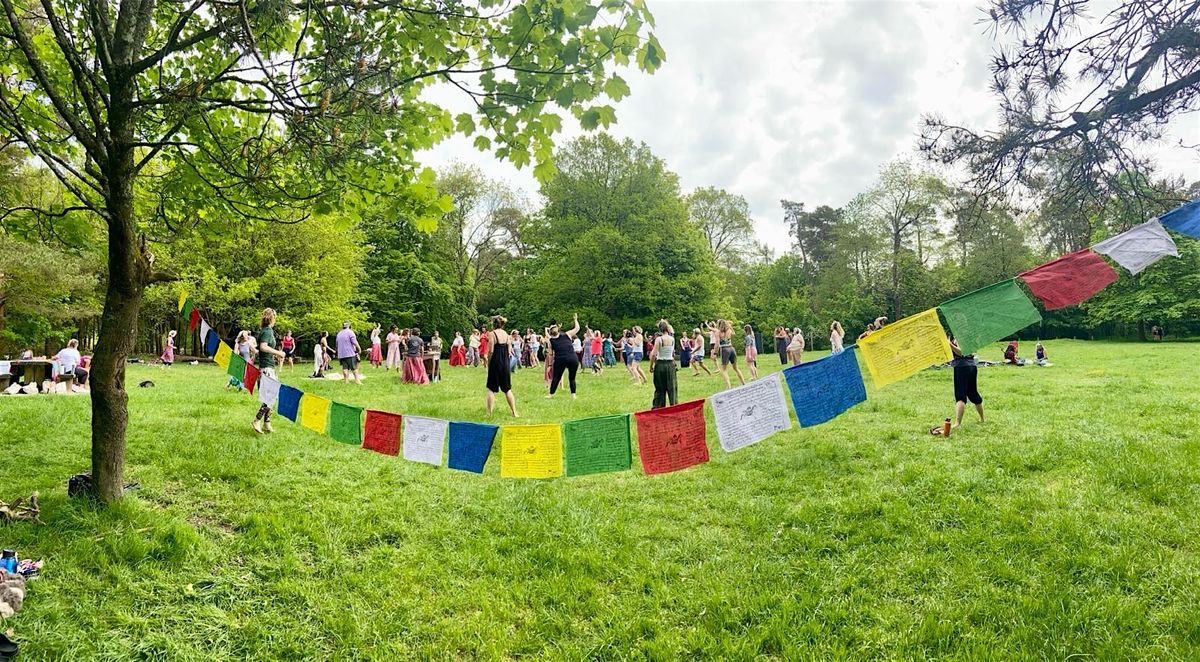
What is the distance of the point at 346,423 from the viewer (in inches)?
247

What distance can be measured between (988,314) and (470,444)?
4.60m

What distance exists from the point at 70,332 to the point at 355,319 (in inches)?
569

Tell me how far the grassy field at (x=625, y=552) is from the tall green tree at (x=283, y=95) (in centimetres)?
137

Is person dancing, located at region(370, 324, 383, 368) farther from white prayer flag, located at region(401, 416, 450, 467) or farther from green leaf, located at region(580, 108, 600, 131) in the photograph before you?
green leaf, located at region(580, 108, 600, 131)

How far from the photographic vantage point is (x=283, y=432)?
324 inches

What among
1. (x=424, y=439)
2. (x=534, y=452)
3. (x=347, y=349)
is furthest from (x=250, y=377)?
(x=347, y=349)

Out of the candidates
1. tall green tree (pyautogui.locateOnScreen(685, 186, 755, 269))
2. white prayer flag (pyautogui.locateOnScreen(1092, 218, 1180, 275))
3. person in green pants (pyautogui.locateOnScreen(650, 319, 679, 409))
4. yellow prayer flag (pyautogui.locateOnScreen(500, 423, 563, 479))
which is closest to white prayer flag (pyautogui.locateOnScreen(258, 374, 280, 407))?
yellow prayer flag (pyautogui.locateOnScreen(500, 423, 563, 479))

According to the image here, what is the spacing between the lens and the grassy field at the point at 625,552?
12.7 ft

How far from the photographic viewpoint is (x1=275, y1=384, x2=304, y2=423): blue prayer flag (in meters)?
6.75

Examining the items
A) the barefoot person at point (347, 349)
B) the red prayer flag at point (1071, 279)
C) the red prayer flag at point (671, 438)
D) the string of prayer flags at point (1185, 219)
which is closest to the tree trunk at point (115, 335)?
the red prayer flag at point (671, 438)

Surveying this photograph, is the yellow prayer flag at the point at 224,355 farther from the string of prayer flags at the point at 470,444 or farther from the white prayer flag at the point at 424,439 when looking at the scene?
the string of prayer flags at the point at 470,444

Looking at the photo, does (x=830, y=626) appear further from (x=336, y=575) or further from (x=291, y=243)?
(x=291, y=243)

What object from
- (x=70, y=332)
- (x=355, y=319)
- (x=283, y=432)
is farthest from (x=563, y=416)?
(x=70, y=332)

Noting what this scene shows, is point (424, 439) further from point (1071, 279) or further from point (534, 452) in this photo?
point (1071, 279)
